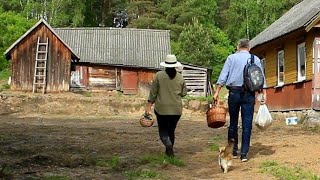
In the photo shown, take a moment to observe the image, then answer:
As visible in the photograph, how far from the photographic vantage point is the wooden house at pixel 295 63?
60.4ft

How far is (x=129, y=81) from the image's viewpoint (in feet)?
119

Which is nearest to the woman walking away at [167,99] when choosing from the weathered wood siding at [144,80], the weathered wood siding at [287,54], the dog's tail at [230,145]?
the dog's tail at [230,145]

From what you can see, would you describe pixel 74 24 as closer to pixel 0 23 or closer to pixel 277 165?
pixel 0 23

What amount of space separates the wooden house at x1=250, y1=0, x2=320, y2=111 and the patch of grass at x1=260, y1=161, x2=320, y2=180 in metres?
10.6

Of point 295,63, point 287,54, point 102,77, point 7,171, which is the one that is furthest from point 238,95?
point 102,77

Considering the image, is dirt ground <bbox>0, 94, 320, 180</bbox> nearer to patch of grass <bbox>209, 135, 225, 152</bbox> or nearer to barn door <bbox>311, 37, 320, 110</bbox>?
patch of grass <bbox>209, 135, 225, 152</bbox>

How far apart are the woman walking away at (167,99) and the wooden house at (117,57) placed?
26115 mm

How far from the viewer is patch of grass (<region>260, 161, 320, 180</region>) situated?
7.06 metres

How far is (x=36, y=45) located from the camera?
32969mm

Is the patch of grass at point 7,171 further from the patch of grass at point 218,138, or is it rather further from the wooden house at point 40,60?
the wooden house at point 40,60

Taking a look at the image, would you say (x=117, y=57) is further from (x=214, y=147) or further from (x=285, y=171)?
(x=285, y=171)

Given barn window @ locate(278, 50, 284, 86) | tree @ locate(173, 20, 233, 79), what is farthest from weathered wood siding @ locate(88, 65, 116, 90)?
barn window @ locate(278, 50, 284, 86)

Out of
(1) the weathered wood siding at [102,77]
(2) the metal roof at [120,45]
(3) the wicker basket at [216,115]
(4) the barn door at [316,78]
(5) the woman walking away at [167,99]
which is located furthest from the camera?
(2) the metal roof at [120,45]

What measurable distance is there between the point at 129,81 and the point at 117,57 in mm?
3123
